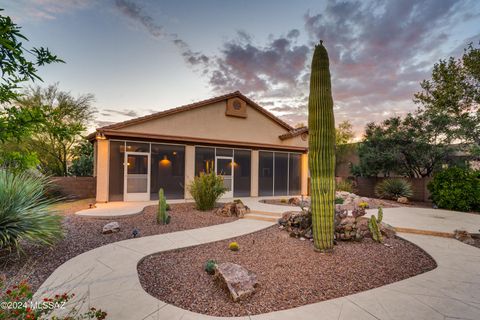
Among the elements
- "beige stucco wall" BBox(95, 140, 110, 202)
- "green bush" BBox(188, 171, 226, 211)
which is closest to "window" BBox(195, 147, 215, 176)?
"green bush" BBox(188, 171, 226, 211)

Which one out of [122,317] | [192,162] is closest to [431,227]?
[122,317]

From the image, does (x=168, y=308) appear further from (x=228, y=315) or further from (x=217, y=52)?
(x=217, y=52)

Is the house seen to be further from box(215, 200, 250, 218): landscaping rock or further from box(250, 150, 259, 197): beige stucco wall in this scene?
box(215, 200, 250, 218): landscaping rock

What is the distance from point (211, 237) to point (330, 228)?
2.88 metres

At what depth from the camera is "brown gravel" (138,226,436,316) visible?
2922mm

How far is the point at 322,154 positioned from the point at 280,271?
237 centimetres

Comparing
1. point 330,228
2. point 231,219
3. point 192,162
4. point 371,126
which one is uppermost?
point 371,126

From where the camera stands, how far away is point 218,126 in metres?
12.8

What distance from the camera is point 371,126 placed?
51.5ft

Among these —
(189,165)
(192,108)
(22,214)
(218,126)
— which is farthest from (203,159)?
(22,214)

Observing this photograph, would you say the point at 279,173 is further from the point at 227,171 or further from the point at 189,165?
the point at 189,165

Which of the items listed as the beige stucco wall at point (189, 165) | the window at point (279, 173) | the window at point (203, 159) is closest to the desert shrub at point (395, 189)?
the window at point (279, 173)

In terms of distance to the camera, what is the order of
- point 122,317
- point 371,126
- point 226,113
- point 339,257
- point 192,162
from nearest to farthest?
point 122,317 < point 339,257 < point 192,162 < point 226,113 < point 371,126

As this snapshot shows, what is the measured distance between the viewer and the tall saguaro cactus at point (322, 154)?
439cm
